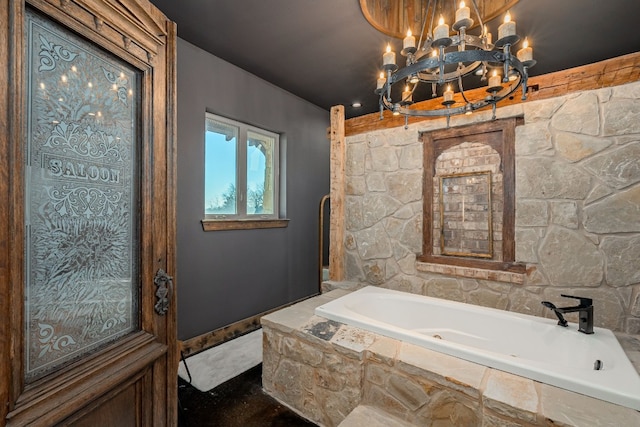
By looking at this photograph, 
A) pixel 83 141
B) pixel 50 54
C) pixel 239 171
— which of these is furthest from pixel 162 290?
pixel 239 171

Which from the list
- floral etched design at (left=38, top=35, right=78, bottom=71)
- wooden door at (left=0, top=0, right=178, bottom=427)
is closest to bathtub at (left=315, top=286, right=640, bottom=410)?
wooden door at (left=0, top=0, right=178, bottom=427)

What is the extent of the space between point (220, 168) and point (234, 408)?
2.03 metres

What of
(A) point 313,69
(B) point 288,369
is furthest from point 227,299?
(A) point 313,69

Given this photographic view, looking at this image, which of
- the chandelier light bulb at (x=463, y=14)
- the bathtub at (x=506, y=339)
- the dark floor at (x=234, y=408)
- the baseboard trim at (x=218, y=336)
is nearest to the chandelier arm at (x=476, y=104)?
the chandelier light bulb at (x=463, y=14)

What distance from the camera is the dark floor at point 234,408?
181cm

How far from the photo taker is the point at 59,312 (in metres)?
0.81

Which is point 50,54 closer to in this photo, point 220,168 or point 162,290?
point 162,290

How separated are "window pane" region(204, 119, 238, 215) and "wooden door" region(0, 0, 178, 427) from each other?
1774 mm

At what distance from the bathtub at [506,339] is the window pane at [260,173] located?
4.84 ft

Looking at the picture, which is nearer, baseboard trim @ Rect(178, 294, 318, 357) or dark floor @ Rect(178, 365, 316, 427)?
dark floor @ Rect(178, 365, 316, 427)

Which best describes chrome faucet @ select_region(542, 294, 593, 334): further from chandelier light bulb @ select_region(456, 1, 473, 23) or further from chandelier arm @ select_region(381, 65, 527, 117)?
chandelier light bulb @ select_region(456, 1, 473, 23)

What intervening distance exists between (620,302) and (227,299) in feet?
10.0

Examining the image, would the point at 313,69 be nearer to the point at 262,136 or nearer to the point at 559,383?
the point at 262,136

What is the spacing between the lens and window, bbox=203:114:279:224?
9.35 ft
